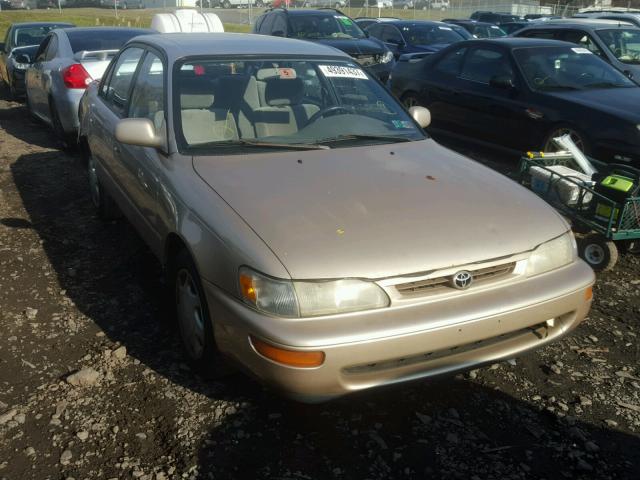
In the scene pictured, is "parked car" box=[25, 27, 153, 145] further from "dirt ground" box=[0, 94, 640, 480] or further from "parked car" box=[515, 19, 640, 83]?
"parked car" box=[515, 19, 640, 83]

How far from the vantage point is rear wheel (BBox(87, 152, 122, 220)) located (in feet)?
17.6

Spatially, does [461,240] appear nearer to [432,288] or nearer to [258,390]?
[432,288]

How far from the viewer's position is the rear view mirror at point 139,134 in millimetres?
3527

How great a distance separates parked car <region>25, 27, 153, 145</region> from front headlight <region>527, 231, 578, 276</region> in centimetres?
620

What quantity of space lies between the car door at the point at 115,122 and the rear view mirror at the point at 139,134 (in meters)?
0.52

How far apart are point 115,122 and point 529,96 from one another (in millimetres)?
4601

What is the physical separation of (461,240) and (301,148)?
4.01ft

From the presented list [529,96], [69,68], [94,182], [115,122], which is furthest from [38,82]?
[529,96]

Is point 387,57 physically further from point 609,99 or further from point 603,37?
point 609,99

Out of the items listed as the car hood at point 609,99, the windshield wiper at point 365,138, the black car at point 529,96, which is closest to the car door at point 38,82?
the black car at point 529,96

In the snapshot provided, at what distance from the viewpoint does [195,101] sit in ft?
12.3

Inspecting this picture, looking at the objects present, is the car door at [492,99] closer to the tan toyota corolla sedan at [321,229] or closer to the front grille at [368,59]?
the tan toyota corolla sedan at [321,229]

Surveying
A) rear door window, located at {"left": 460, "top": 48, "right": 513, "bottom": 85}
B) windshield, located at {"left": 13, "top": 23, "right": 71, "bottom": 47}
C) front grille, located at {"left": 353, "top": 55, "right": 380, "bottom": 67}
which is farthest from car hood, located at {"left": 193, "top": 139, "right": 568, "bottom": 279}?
windshield, located at {"left": 13, "top": 23, "right": 71, "bottom": 47}

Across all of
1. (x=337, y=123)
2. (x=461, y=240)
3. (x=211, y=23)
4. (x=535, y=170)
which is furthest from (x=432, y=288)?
(x=211, y=23)
